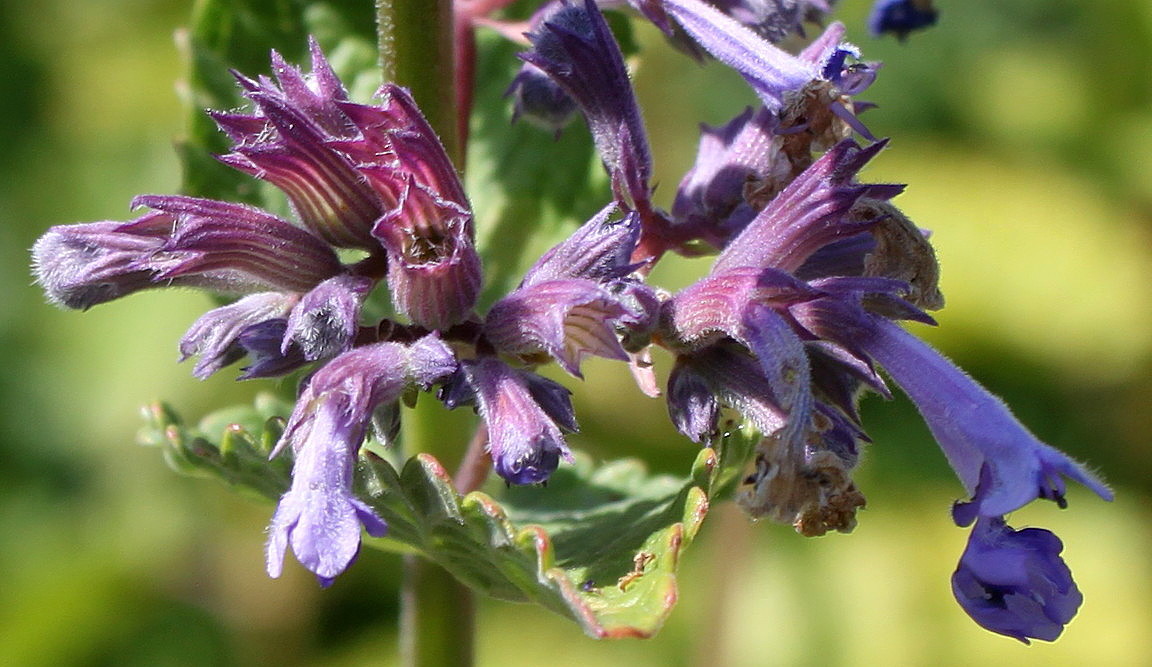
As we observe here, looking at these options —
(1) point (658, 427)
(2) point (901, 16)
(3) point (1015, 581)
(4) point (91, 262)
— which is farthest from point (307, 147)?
A: (1) point (658, 427)

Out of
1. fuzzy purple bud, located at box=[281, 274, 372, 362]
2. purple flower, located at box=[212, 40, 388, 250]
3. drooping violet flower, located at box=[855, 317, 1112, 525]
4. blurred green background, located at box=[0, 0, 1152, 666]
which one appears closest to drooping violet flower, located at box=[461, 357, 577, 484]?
fuzzy purple bud, located at box=[281, 274, 372, 362]

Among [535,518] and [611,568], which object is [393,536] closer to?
[611,568]

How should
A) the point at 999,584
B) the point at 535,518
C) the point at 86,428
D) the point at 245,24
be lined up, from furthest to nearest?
the point at 86,428 → the point at 245,24 → the point at 535,518 → the point at 999,584

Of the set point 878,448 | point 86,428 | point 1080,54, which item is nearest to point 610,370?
point 878,448

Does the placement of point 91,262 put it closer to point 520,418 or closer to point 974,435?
point 520,418

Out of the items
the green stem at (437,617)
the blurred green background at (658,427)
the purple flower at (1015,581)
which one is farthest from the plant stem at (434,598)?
the blurred green background at (658,427)

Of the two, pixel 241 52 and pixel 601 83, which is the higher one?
pixel 601 83

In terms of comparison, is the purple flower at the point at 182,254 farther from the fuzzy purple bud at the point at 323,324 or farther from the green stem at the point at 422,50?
the green stem at the point at 422,50
